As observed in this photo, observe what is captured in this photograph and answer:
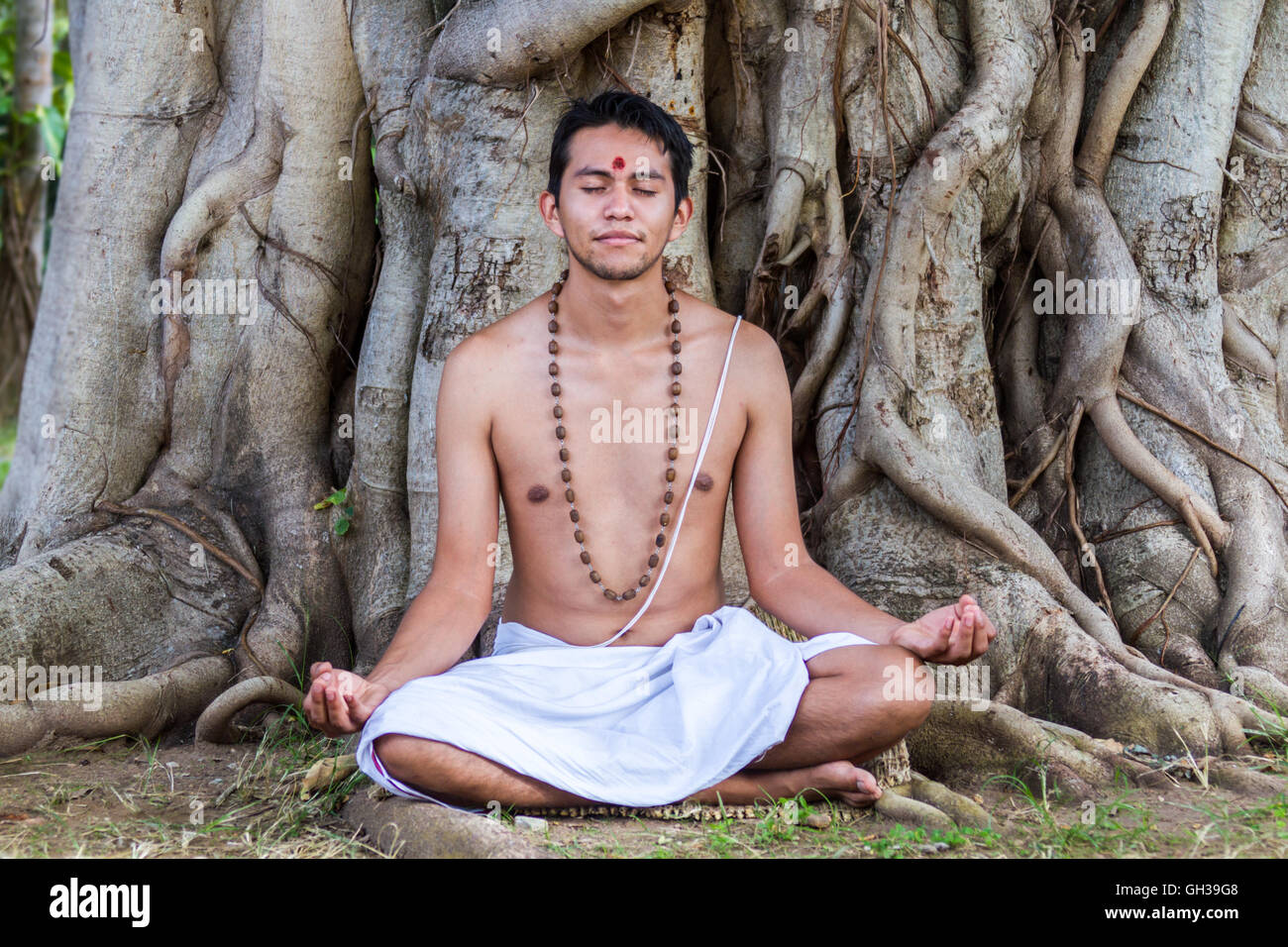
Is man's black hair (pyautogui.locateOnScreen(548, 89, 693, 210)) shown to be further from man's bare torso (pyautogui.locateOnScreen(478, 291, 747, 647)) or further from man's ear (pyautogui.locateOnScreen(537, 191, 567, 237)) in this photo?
man's bare torso (pyautogui.locateOnScreen(478, 291, 747, 647))

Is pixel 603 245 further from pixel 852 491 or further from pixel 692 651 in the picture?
pixel 852 491

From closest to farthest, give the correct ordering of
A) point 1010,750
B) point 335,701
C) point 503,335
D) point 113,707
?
point 335,701 → point 1010,750 → point 503,335 → point 113,707

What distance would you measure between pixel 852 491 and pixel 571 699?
1.44 m

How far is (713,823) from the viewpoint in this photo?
2902 millimetres

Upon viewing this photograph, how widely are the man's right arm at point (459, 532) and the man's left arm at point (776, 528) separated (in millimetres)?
684

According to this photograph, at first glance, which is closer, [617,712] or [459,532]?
[617,712]

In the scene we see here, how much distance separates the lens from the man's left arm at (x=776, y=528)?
125 inches

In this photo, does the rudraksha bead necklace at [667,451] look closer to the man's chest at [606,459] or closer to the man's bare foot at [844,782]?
the man's chest at [606,459]

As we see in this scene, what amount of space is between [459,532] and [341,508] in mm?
1251

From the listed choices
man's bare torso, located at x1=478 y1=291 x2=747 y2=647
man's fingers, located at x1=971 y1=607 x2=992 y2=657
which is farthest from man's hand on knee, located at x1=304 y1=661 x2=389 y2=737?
man's fingers, located at x1=971 y1=607 x2=992 y2=657

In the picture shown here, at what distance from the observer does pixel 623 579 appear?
3.27m

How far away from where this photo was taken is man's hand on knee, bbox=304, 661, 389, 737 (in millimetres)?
2637

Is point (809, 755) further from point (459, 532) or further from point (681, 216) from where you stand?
point (681, 216)

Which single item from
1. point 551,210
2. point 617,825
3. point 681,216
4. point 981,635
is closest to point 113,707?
point 617,825
